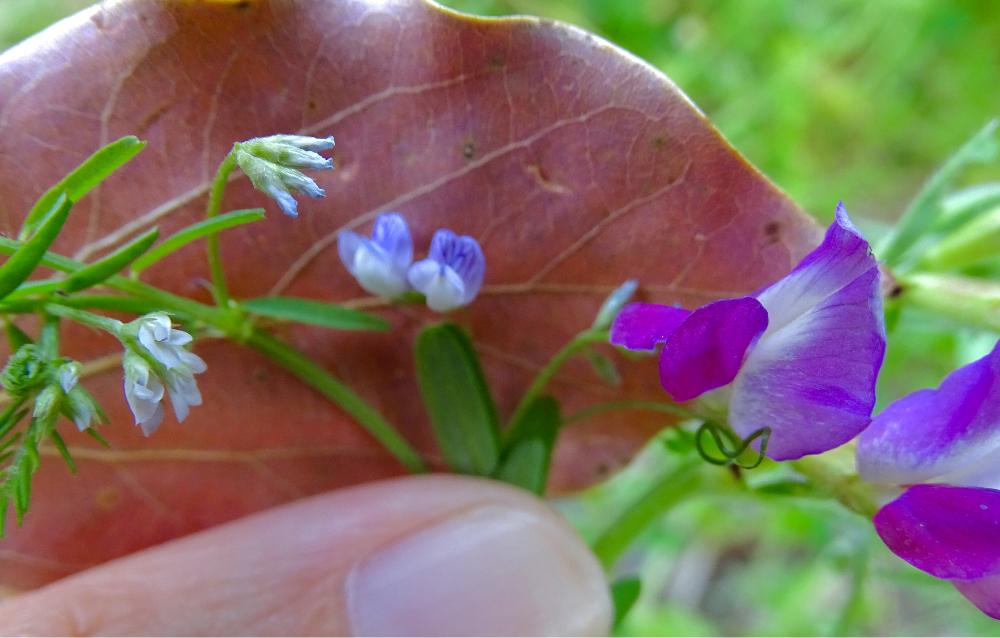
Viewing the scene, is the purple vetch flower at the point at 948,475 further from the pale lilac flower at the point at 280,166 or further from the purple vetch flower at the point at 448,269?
the pale lilac flower at the point at 280,166

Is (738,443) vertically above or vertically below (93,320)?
below

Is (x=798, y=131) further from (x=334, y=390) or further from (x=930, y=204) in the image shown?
(x=334, y=390)

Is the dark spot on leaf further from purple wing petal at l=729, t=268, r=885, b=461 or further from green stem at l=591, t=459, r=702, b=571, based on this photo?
green stem at l=591, t=459, r=702, b=571

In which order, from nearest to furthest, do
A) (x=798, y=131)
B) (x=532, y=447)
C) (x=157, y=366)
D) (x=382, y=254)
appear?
1. (x=157, y=366)
2. (x=382, y=254)
3. (x=532, y=447)
4. (x=798, y=131)

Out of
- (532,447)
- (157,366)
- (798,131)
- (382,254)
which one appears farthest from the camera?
(798,131)

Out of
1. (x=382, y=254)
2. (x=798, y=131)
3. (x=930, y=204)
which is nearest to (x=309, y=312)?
(x=382, y=254)
